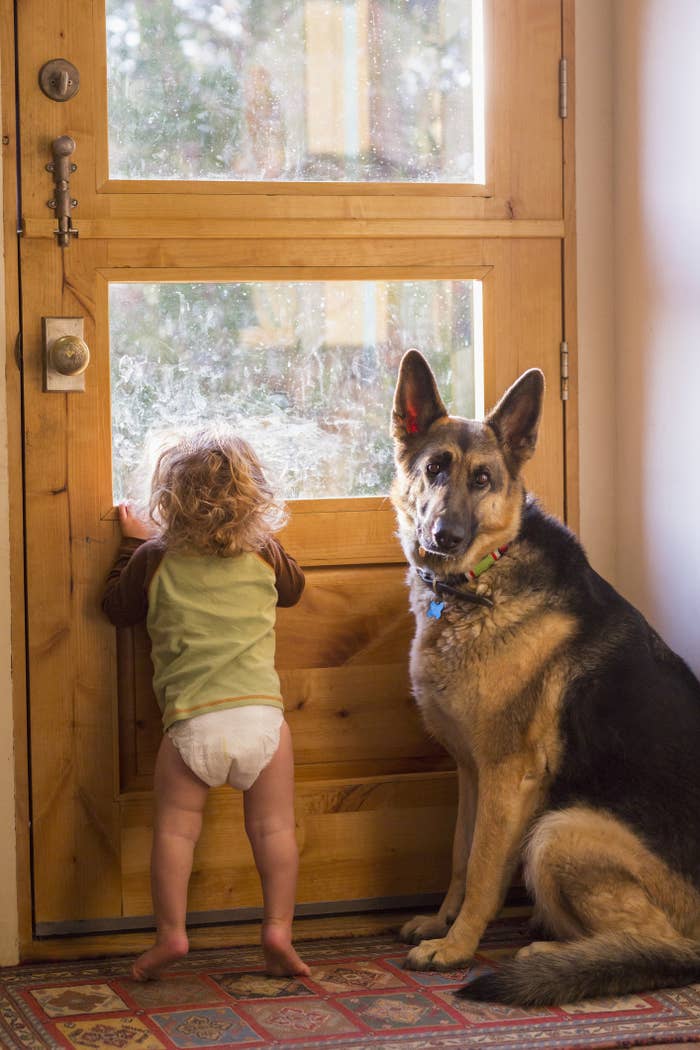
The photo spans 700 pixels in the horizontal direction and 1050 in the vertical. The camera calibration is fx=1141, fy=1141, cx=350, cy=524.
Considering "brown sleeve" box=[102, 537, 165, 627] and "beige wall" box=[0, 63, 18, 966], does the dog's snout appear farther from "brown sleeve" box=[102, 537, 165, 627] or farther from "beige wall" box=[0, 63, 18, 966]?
"beige wall" box=[0, 63, 18, 966]

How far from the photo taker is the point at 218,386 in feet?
9.61

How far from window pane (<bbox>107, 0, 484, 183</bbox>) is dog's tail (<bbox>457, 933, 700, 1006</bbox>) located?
1.93 meters

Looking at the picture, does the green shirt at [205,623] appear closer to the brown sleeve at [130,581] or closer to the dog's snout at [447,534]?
the brown sleeve at [130,581]

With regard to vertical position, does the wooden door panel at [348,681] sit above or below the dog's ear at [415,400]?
below

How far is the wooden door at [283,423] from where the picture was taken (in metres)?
2.79

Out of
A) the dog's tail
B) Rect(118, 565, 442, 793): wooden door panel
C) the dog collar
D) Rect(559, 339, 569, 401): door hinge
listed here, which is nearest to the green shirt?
Rect(118, 565, 442, 793): wooden door panel

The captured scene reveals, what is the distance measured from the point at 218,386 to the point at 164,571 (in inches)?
21.7

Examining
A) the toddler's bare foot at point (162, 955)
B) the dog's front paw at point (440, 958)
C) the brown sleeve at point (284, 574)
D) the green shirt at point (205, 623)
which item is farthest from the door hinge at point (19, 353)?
the dog's front paw at point (440, 958)

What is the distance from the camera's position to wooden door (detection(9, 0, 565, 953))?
2.79m

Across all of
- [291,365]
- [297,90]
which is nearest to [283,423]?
[291,365]

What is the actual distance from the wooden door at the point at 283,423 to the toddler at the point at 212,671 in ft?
0.80

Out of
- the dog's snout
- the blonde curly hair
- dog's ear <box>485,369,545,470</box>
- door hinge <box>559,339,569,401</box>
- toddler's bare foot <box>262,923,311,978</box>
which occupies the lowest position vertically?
toddler's bare foot <box>262,923,311,978</box>

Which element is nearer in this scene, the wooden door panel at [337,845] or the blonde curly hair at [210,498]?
the blonde curly hair at [210,498]

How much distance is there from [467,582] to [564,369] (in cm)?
74
